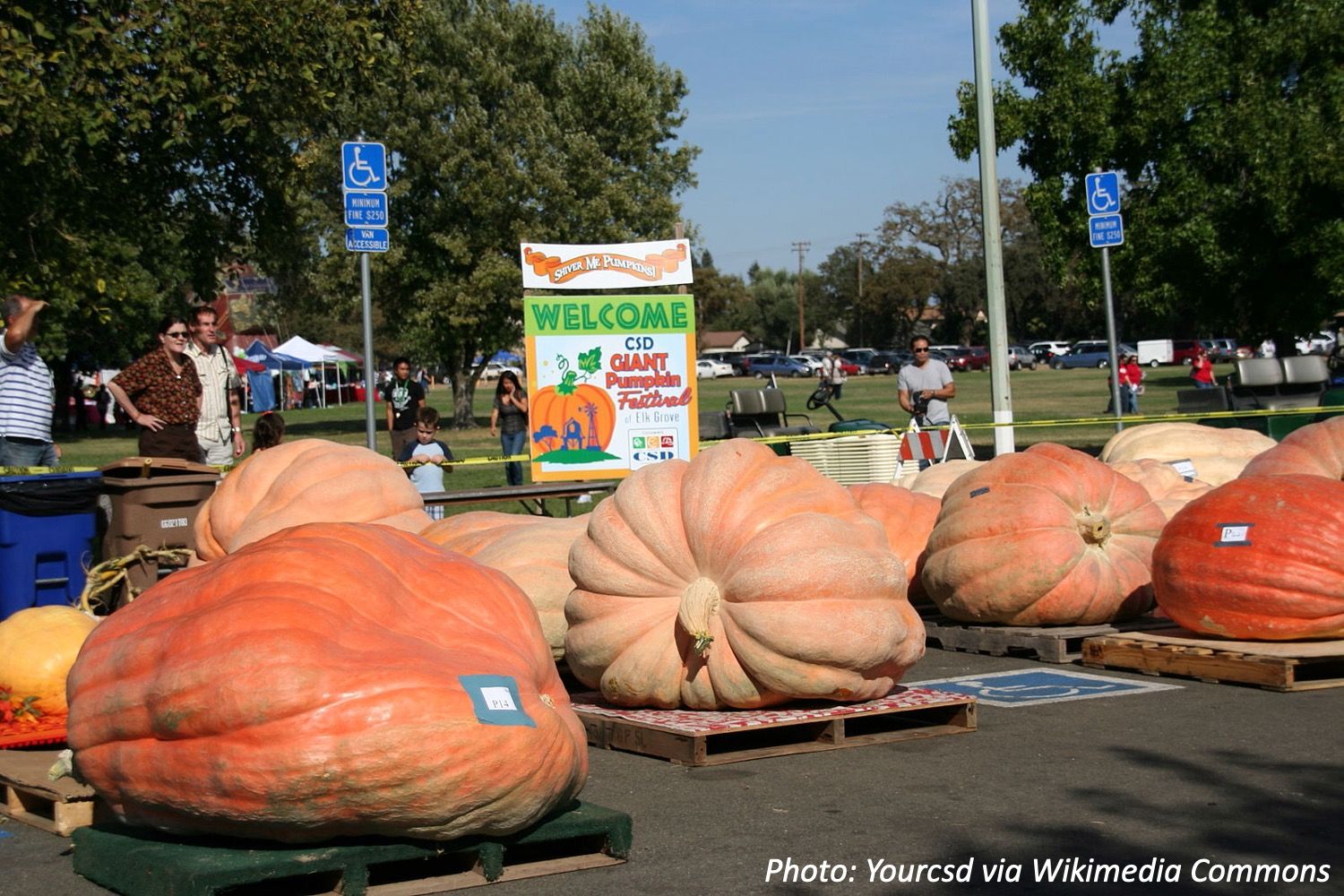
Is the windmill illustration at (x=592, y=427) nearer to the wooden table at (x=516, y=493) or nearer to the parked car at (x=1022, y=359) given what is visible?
the wooden table at (x=516, y=493)

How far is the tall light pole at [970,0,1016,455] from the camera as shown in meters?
15.0

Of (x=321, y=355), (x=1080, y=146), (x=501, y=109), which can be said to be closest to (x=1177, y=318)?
(x=321, y=355)

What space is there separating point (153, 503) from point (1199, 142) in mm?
17605

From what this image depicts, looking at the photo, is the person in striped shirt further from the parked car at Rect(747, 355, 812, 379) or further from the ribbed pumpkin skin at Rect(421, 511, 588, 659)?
the parked car at Rect(747, 355, 812, 379)

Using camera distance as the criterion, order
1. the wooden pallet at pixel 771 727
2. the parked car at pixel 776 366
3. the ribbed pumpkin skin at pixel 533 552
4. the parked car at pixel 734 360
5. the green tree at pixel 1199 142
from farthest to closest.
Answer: the parked car at pixel 734 360
the parked car at pixel 776 366
the green tree at pixel 1199 142
the ribbed pumpkin skin at pixel 533 552
the wooden pallet at pixel 771 727

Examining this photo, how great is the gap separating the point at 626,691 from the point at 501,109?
35.0 meters

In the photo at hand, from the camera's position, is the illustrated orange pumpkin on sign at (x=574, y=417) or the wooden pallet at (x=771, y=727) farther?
the illustrated orange pumpkin on sign at (x=574, y=417)

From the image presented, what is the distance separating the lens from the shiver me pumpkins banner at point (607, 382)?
568 inches

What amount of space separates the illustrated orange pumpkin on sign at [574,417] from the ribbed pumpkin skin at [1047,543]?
577 centimetres

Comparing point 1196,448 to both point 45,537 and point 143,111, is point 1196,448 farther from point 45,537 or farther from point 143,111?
point 143,111

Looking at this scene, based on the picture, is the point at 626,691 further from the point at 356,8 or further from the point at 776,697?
the point at 356,8

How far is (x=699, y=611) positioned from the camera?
6.63 metres

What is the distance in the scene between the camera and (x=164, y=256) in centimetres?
1795

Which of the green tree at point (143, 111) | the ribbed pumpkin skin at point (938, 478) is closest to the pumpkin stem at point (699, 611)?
the ribbed pumpkin skin at point (938, 478)
